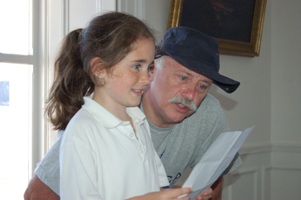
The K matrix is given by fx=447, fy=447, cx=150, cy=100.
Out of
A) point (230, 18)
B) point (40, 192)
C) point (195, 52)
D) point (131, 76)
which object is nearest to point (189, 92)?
point (195, 52)

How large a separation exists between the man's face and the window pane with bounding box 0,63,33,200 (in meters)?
0.76

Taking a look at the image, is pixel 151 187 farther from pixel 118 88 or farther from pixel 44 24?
pixel 44 24

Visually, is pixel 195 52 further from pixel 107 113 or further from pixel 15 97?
pixel 15 97

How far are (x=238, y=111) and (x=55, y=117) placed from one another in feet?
6.58

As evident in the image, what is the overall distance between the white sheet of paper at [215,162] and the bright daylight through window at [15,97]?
43.5 inches

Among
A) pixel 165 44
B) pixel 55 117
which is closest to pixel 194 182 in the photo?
pixel 55 117

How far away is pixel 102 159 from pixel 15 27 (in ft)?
3.96

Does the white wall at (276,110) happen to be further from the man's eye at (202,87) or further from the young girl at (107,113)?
the young girl at (107,113)

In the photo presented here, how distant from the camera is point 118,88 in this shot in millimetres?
1254

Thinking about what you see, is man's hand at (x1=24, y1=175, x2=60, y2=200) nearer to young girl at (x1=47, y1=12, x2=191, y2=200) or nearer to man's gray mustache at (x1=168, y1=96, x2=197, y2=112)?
young girl at (x1=47, y1=12, x2=191, y2=200)

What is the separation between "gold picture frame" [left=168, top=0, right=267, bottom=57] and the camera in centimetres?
257

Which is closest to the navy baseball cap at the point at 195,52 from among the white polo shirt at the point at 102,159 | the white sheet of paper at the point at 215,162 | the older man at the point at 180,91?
the older man at the point at 180,91

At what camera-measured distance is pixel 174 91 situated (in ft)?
5.54

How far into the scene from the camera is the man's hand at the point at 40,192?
138 centimetres
